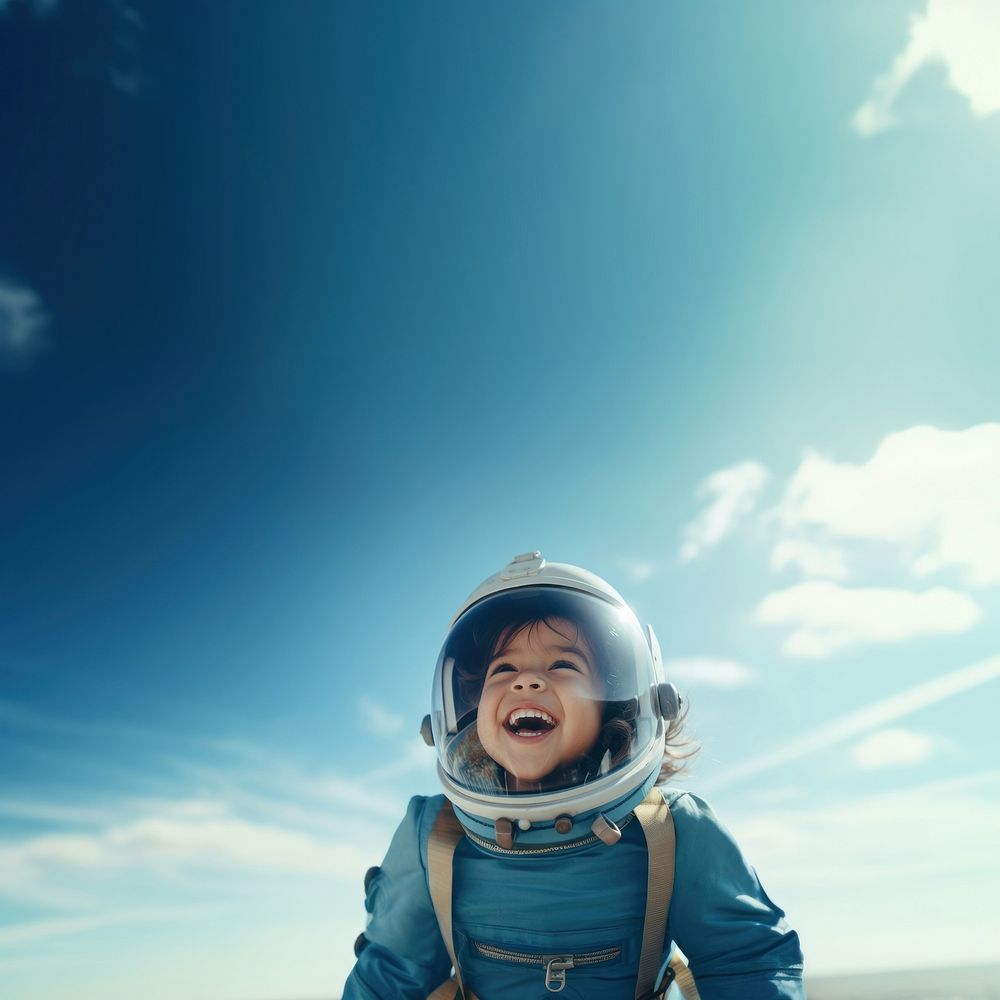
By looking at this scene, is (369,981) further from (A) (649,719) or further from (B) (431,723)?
(A) (649,719)

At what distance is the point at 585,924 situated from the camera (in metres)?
2.25

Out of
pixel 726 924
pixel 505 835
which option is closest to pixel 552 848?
pixel 505 835

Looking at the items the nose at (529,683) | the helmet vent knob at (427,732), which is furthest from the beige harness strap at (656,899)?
the helmet vent knob at (427,732)

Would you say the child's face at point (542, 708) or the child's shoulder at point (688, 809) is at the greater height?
the child's face at point (542, 708)

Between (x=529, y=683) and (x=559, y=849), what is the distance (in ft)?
1.72

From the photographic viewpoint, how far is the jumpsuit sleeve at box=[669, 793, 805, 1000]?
81.0 inches

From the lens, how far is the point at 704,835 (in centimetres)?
233

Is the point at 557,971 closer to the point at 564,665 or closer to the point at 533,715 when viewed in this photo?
the point at 533,715

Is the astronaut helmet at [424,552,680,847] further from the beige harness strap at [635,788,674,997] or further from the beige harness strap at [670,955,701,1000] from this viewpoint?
the beige harness strap at [670,955,701,1000]

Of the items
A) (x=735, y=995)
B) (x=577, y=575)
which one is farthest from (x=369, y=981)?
(x=577, y=575)

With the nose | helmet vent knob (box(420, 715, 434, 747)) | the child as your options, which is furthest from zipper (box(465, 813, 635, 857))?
helmet vent knob (box(420, 715, 434, 747))

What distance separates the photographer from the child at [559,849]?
222 centimetres

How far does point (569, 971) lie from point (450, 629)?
48.4 inches

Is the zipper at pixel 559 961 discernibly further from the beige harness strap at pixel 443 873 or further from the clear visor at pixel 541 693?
the clear visor at pixel 541 693
